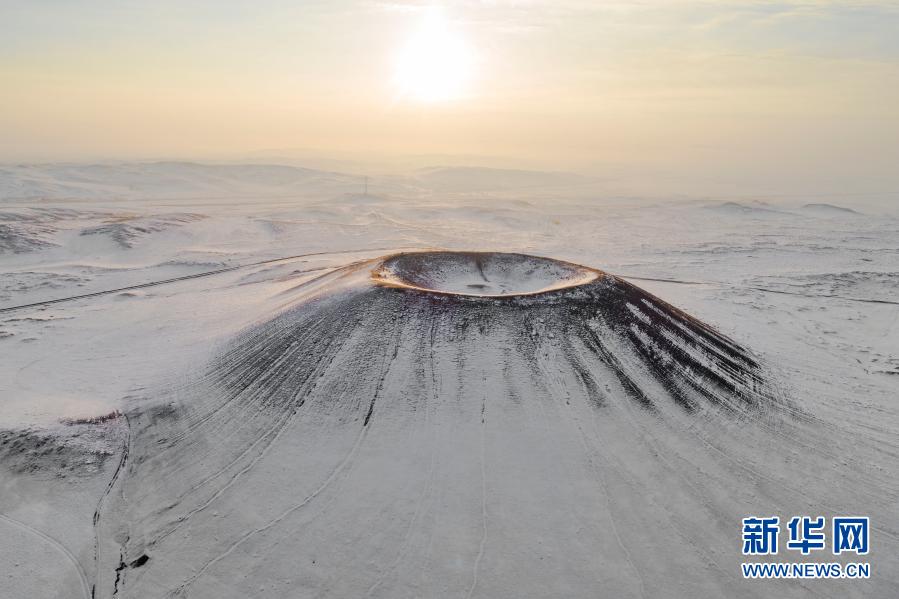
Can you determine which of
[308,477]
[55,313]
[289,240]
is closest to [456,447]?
[308,477]

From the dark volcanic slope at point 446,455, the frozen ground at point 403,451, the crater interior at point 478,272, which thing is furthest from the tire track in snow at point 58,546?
the crater interior at point 478,272

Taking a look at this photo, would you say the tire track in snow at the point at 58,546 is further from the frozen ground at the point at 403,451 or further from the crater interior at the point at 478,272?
the crater interior at the point at 478,272

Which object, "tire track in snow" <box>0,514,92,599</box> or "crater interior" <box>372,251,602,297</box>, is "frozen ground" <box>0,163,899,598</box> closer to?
"tire track in snow" <box>0,514,92,599</box>

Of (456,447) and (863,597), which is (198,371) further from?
(863,597)

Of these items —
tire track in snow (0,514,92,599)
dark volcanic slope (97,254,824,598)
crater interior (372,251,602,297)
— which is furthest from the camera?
crater interior (372,251,602,297)

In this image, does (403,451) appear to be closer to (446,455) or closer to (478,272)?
(446,455)

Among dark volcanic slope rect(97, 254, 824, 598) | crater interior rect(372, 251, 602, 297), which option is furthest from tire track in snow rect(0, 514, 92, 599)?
crater interior rect(372, 251, 602, 297)
